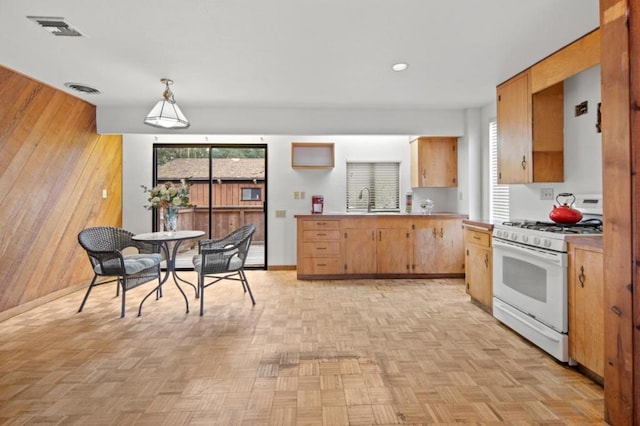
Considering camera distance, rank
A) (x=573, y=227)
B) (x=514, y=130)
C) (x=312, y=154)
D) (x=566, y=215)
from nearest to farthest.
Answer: (x=573, y=227) → (x=566, y=215) → (x=514, y=130) → (x=312, y=154)

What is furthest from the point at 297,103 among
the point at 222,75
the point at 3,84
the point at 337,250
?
the point at 3,84

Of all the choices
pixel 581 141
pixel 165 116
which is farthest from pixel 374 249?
pixel 165 116

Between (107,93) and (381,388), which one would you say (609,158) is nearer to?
(381,388)

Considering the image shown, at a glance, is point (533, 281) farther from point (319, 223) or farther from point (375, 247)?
point (319, 223)

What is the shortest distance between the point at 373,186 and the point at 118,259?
3831 mm

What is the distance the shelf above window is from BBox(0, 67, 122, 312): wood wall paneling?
283 centimetres

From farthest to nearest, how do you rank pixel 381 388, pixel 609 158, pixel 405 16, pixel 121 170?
pixel 121 170
pixel 405 16
pixel 381 388
pixel 609 158

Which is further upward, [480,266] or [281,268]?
[480,266]

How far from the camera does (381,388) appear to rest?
6.61 ft

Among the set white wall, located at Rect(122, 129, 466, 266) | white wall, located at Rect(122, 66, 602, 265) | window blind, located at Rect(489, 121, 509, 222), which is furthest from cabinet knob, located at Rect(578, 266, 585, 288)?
white wall, located at Rect(122, 129, 466, 266)

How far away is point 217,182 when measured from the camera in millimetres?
5695

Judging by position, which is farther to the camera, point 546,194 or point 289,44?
point 546,194

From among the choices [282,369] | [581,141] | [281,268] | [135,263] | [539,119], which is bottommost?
[282,369]

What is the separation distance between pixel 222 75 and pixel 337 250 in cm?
275
